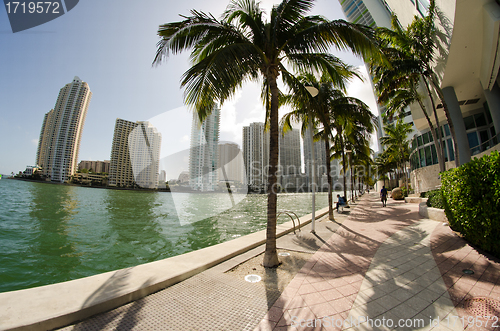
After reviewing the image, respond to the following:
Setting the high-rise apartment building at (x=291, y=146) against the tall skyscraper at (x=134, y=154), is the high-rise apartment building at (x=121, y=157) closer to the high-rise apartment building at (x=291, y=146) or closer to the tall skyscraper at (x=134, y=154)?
the tall skyscraper at (x=134, y=154)

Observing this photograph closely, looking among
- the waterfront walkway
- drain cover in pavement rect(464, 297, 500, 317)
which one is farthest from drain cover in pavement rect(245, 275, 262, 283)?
drain cover in pavement rect(464, 297, 500, 317)

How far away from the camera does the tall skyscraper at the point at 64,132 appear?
53.0 meters

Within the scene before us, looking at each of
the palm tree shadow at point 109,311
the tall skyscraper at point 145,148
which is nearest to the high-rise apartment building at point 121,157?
the tall skyscraper at point 145,148

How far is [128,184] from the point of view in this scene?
64688 millimetres

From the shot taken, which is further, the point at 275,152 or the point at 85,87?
the point at 85,87

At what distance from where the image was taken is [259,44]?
5.21m

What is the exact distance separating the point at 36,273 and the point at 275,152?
25.4 ft

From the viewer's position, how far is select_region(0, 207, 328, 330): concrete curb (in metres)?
2.35

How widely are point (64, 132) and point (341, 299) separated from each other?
2966 inches

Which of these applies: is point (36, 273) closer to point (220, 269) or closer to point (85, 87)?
point (220, 269)

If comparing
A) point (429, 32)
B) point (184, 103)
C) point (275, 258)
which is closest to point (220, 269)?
point (275, 258)

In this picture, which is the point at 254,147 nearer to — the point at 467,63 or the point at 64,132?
the point at 467,63

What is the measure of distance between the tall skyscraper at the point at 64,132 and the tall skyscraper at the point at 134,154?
39.9 ft

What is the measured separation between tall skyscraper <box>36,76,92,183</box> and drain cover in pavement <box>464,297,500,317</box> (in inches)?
2781
